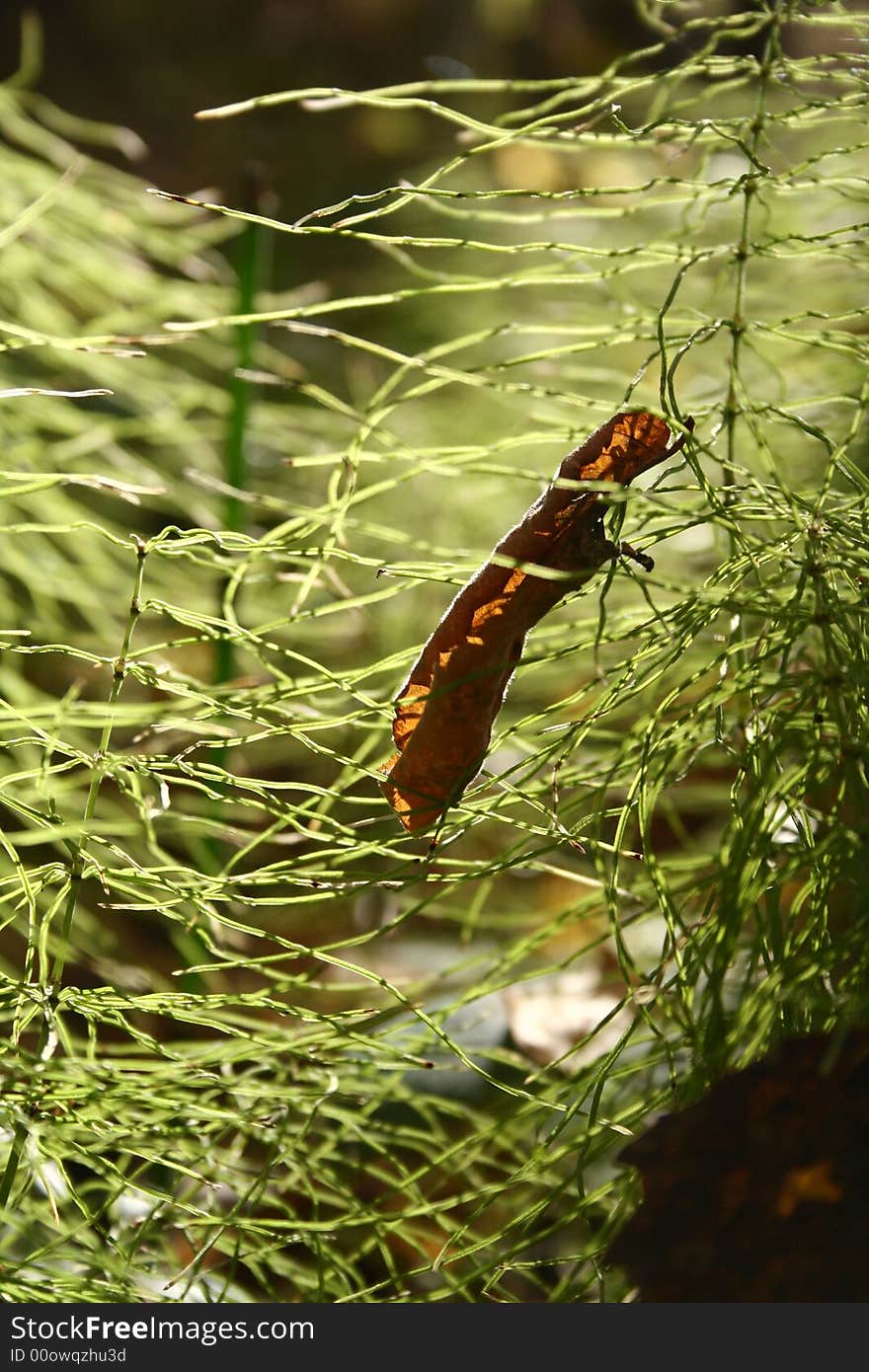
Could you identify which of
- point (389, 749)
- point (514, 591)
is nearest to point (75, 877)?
point (514, 591)

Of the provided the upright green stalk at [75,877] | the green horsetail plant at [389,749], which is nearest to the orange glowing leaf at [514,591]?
the green horsetail plant at [389,749]

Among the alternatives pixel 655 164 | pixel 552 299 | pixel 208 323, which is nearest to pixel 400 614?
pixel 552 299

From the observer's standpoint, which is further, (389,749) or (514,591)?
(389,749)

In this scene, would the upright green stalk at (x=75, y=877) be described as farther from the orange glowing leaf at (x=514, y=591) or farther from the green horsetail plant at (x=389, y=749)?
the orange glowing leaf at (x=514, y=591)

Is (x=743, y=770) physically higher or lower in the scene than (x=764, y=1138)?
higher

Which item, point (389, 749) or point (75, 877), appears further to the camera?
point (389, 749)

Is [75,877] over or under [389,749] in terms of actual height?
under

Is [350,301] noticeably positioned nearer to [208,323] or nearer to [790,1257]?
[208,323]

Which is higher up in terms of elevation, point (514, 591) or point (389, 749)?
point (389, 749)

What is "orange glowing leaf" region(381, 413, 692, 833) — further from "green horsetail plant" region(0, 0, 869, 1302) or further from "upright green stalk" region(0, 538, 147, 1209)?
"upright green stalk" region(0, 538, 147, 1209)

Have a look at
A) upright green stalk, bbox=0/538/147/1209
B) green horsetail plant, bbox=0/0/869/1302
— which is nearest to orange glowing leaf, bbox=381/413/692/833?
green horsetail plant, bbox=0/0/869/1302

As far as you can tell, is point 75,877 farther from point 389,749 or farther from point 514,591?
point 389,749
